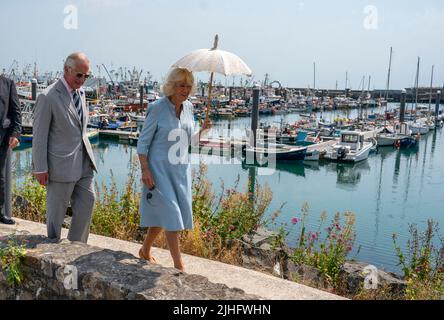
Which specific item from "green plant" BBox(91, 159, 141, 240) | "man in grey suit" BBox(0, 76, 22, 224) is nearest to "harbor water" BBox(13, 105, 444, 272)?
"green plant" BBox(91, 159, 141, 240)

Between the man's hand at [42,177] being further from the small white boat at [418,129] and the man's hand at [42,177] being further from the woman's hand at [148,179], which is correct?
the small white boat at [418,129]

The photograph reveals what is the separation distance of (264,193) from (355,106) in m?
95.6

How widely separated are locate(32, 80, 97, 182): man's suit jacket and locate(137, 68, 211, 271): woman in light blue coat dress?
1.95ft

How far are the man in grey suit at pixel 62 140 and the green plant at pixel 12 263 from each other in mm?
489

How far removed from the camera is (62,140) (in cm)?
351

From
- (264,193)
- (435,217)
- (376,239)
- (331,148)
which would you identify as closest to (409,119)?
(331,148)

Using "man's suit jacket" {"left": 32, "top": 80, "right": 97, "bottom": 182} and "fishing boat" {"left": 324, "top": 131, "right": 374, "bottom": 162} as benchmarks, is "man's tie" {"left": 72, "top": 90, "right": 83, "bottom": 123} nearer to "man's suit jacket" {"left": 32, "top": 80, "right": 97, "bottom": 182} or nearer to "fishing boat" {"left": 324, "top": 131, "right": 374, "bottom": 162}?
"man's suit jacket" {"left": 32, "top": 80, "right": 97, "bottom": 182}

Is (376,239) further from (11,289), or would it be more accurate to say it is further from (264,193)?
(11,289)

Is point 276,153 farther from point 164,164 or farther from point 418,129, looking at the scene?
point 164,164

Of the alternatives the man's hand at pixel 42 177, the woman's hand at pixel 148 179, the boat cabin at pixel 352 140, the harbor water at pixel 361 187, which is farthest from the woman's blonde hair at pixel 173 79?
the boat cabin at pixel 352 140

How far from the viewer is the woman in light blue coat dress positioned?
10.8 ft

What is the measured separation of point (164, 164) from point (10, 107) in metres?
1.95

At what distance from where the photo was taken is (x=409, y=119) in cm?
6381

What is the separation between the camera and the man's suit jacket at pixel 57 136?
340 centimetres
